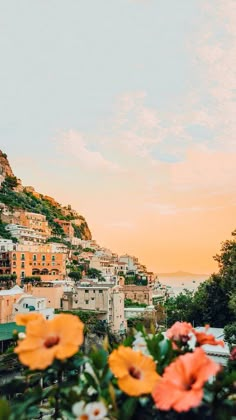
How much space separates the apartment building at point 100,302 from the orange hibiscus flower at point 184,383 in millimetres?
25804

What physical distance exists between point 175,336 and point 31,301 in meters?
22.1

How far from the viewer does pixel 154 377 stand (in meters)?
0.91

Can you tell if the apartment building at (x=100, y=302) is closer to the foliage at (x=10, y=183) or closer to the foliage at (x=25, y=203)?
the foliage at (x=25, y=203)

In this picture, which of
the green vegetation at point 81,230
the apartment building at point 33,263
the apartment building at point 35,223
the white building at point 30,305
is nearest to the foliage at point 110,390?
the white building at point 30,305

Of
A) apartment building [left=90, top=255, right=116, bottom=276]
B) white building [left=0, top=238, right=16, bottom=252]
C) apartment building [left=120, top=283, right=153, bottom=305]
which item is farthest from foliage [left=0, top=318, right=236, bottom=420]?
apartment building [left=90, top=255, right=116, bottom=276]

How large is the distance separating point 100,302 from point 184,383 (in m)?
26.1

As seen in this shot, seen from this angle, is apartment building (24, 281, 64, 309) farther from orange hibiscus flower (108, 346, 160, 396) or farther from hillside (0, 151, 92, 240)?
orange hibiscus flower (108, 346, 160, 396)

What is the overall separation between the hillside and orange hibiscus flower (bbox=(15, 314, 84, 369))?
40257mm

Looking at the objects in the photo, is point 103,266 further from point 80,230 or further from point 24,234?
point 80,230

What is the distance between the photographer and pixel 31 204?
2402 inches

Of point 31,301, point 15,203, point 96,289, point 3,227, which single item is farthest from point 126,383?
point 15,203

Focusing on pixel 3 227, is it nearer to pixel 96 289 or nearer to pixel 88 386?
pixel 96 289

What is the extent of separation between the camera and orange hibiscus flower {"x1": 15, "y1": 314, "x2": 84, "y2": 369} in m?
0.87

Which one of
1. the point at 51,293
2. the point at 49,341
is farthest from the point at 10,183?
the point at 49,341
